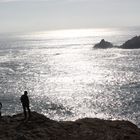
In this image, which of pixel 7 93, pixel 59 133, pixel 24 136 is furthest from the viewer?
pixel 7 93

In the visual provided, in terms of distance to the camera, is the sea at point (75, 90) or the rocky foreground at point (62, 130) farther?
the sea at point (75, 90)

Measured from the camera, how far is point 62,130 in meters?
28.0

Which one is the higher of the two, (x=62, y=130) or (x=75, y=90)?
(x=62, y=130)

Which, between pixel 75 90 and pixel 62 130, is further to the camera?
pixel 75 90

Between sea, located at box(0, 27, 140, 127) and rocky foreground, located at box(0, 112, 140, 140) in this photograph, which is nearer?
rocky foreground, located at box(0, 112, 140, 140)

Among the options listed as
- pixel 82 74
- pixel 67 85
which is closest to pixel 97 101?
pixel 67 85

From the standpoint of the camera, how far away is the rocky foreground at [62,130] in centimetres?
2638

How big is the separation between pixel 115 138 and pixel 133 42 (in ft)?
561

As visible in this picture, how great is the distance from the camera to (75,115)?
60.2m

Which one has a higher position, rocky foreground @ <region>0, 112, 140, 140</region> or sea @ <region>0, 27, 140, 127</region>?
rocky foreground @ <region>0, 112, 140, 140</region>

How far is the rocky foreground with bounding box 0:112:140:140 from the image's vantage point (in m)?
26.4

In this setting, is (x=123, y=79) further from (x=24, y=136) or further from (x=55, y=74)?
(x=24, y=136)

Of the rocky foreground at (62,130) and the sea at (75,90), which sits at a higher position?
the rocky foreground at (62,130)

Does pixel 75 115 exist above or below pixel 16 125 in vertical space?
below
